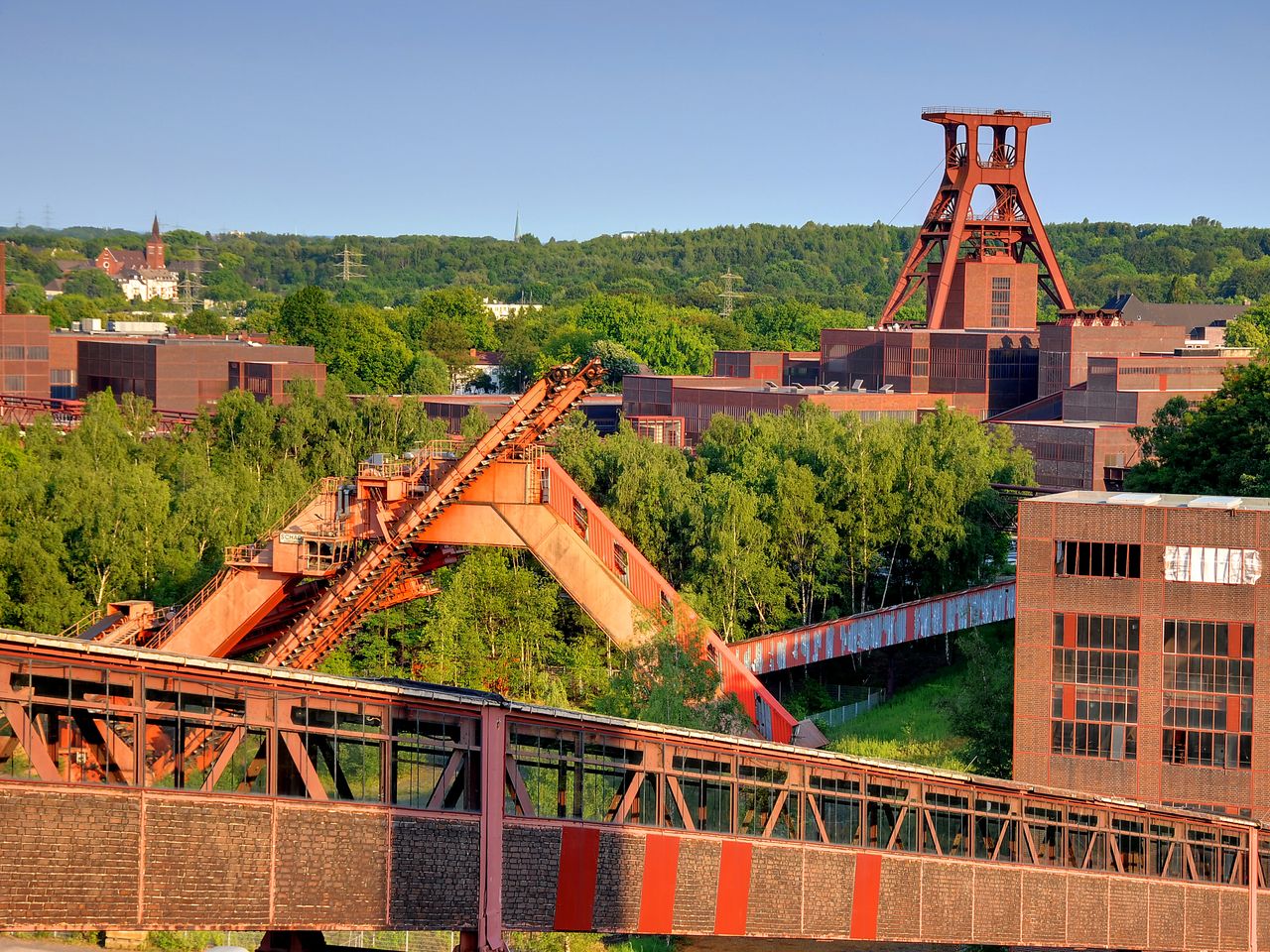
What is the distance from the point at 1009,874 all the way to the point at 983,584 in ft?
90.3

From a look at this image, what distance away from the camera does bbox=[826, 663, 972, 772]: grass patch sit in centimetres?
4978

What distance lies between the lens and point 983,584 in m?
60.2

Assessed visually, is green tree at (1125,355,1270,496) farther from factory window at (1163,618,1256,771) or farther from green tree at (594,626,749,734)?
green tree at (594,626,749,734)

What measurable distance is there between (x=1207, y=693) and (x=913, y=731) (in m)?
13.4

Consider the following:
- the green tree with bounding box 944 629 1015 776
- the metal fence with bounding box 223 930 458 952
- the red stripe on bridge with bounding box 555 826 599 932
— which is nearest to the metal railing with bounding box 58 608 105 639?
the metal fence with bounding box 223 930 458 952

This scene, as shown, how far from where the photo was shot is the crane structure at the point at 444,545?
45.4 meters

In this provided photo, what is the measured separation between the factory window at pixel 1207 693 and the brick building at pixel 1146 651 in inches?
0.8

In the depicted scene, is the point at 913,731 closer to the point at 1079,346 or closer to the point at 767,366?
the point at 1079,346

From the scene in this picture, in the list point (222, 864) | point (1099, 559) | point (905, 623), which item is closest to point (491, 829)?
point (222, 864)

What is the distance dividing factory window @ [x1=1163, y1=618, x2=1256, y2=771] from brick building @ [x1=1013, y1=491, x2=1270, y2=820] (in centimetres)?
2

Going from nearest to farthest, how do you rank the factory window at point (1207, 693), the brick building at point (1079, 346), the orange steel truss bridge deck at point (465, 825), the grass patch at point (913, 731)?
the orange steel truss bridge deck at point (465, 825) → the factory window at point (1207, 693) → the grass patch at point (913, 731) → the brick building at point (1079, 346)

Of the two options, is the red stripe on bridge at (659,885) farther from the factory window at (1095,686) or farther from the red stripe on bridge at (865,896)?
the factory window at (1095,686)

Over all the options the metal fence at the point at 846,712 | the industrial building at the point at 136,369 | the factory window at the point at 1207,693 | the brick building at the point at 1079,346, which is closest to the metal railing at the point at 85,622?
the metal fence at the point at 846,712

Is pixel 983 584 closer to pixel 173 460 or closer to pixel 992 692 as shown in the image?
pixel 992 692
